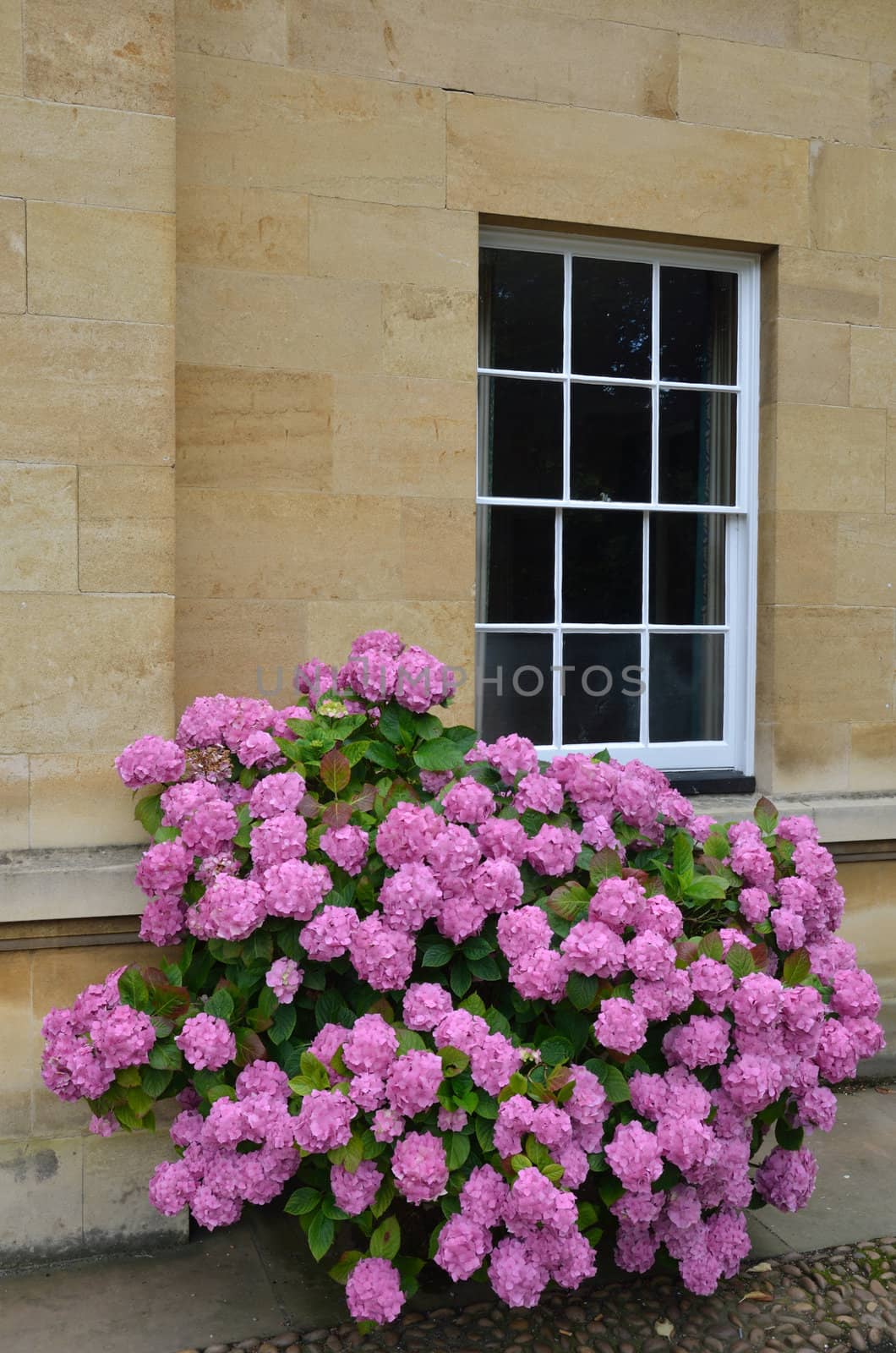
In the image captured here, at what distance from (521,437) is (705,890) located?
212cm

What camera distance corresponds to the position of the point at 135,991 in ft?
9.77

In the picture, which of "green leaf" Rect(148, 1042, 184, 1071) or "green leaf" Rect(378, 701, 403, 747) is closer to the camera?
"green leaf" Rect(148, 1042, 184, 1071)

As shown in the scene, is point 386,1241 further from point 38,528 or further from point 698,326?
point 698,326

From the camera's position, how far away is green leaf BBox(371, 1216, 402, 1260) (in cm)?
272

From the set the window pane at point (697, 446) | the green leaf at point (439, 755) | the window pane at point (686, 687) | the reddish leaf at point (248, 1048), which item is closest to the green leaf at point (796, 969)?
the green leaf at point (439, 755)

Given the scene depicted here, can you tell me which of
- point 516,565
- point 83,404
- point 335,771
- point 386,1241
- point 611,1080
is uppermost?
point 83,404

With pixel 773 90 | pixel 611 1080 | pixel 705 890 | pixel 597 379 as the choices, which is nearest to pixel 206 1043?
pixel 611 1080

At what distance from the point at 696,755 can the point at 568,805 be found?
1.73 m

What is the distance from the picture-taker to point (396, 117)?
13.4ft

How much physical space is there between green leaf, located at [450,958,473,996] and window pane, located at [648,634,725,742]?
204 cm

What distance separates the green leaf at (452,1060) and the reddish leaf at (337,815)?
23.7 inches

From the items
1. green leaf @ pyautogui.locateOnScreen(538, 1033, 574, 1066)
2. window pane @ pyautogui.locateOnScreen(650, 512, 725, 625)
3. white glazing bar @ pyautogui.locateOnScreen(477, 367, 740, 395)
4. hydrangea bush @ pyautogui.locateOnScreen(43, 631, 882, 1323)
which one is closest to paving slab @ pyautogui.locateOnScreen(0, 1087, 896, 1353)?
hydrangea bush @ pyautogui.locateOnScreen(43, 631, 882, 1323)

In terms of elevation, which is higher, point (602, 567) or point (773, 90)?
point (773, 90)

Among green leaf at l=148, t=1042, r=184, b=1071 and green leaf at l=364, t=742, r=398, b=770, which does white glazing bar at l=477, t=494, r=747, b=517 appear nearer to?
green leaf at l=364, t=742, r=398, b=770
